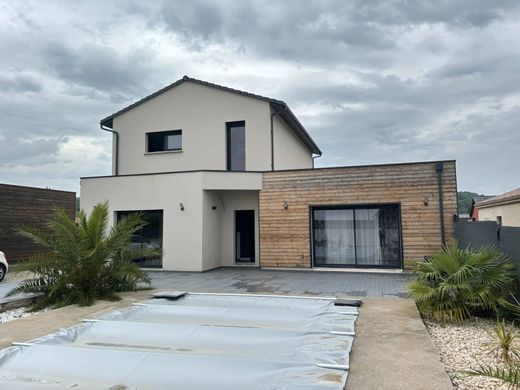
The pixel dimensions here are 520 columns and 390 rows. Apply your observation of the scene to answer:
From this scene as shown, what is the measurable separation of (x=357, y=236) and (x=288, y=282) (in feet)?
11.5

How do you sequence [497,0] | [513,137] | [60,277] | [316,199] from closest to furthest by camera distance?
[60,277] < [497,0] < [316,199] < [513,137]

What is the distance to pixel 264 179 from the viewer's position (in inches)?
517

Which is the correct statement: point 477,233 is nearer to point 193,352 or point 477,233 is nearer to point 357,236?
point 357,236

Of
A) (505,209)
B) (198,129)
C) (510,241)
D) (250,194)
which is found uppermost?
(198,129)

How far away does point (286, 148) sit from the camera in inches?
617

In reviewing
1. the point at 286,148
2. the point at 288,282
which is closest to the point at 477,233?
the point at 288,282

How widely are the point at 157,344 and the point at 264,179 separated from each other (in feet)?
28.8

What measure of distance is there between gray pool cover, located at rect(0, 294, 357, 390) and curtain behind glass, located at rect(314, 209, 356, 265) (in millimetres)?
5751

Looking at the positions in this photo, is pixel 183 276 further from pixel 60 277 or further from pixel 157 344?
pixel 157 344

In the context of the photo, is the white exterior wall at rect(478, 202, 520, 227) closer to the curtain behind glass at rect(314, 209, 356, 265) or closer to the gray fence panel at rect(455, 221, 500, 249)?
the gray fence panel at rect(455, 221, 500, 249)

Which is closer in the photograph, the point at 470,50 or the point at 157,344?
the point at 157,344

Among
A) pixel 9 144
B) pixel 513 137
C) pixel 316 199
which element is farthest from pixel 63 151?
pixel 513 137

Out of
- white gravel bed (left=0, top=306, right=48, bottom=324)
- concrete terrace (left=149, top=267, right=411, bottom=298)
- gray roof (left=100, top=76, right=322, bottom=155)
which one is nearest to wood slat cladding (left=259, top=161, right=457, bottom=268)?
concrete terrace (left=149, top=267, right=411, bottom=298)

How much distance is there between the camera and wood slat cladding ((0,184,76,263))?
1480 centimetres
